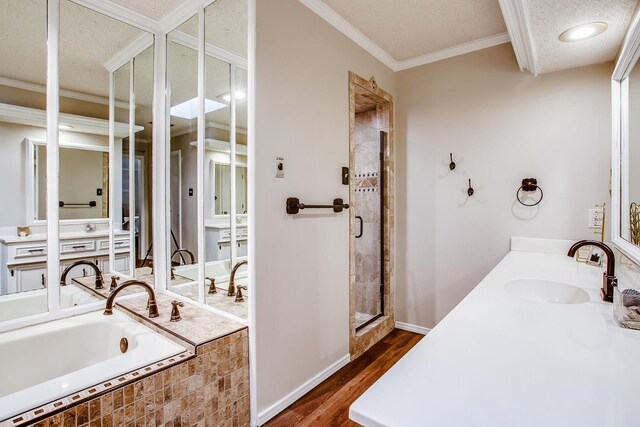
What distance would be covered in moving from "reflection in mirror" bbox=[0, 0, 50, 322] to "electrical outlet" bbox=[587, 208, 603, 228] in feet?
11.6

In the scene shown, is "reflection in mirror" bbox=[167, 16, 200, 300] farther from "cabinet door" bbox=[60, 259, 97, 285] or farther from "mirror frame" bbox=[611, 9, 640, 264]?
"mirror frame" bbox=[611, 9, 640, 264]

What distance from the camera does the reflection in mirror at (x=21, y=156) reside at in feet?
5.77

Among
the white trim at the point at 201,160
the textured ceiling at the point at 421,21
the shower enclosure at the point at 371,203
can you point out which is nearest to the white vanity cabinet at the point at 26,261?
the white trim at the point at 201,160

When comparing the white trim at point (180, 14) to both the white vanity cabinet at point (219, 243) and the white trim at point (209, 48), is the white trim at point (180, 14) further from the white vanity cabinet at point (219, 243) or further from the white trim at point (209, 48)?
the white vanity cabinet at point (219, 243)

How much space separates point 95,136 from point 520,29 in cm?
277

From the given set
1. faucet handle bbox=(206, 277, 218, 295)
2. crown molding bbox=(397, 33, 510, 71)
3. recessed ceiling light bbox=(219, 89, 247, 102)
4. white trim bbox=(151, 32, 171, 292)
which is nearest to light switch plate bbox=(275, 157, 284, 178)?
recessed ceiling light bbox=(219, 89, 247, 102)

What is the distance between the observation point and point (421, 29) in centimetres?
248

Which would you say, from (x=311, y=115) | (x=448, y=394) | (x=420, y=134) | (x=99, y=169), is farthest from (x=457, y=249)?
(x=99, y=169)

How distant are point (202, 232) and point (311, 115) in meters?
1.10

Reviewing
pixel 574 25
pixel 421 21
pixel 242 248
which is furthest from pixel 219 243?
pixel 574 25

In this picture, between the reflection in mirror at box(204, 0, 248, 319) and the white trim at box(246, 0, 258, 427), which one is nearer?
the white trim at box(246, 0, 258, 427)

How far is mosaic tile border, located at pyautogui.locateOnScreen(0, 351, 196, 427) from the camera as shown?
42.7 inches

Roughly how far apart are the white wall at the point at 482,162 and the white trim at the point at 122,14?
2202 mm

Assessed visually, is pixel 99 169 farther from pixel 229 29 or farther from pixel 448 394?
pixel 448 394
